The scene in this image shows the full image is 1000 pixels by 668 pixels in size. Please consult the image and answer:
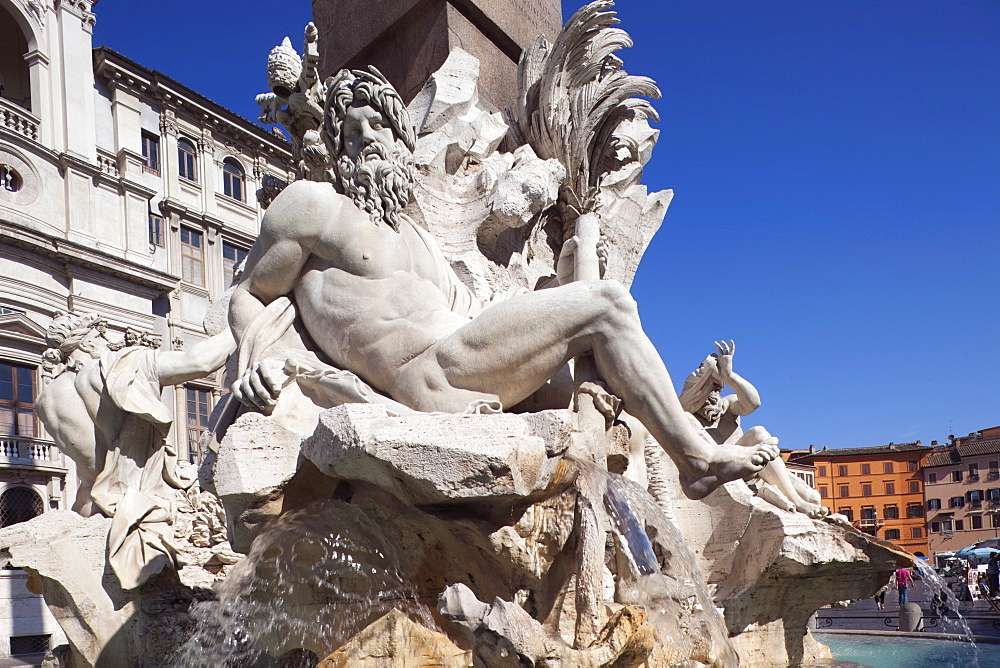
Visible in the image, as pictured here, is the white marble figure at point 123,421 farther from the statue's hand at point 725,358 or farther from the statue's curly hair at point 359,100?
the statue's hand at point 725,358

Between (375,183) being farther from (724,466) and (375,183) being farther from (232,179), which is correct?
(232,179)

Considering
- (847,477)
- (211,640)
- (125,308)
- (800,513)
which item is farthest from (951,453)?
(211,640)

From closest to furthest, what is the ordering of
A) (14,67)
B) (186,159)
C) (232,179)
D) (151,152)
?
1. (14,67)
2. (151,152)
3. (186,159)
4. (232,179)

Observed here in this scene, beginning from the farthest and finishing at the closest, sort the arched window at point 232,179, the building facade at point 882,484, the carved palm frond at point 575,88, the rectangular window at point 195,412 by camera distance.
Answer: the building facade at point 882,484, the arched window at point 232,179, the rectangular window at point 195,412, the carved palm frond at point 575,88

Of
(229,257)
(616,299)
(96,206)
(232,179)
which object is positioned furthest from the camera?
(232,179)

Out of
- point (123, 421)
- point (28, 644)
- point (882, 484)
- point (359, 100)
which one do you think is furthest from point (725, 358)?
point (882, 484)

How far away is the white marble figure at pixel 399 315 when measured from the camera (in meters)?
3.70

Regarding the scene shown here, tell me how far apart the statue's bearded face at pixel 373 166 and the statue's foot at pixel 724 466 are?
1.71m

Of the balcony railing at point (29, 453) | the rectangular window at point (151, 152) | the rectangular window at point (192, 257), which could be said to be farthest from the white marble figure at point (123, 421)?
the rectangular window at point (151, 152)

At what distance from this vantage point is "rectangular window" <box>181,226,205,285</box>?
24.6 metres

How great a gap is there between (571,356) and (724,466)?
30.1 inches

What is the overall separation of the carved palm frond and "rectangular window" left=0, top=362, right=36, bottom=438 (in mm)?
15845

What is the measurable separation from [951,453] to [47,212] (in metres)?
44.1

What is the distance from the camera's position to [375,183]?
409cm
